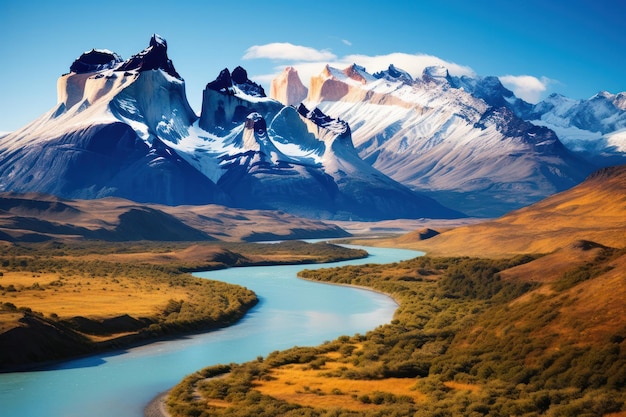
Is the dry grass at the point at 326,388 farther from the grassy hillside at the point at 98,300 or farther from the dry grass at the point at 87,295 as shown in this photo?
the dry grass at the point at 87,295

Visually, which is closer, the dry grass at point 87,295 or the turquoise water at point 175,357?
the turquoise water at point 175,357

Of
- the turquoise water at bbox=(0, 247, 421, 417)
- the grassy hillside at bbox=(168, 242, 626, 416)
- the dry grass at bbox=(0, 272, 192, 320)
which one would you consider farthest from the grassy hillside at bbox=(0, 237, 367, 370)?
the grassy hillside at bbox=(168, 242, 626, 416)

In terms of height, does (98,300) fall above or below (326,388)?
above

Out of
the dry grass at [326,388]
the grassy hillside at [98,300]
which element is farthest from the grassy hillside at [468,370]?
the grassy hillside at [98,300]


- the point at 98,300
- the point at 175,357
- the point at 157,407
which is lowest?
the point at 157,407

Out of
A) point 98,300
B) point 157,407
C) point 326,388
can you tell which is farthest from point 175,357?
point 98,300

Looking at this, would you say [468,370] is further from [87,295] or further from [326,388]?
[87,295]
